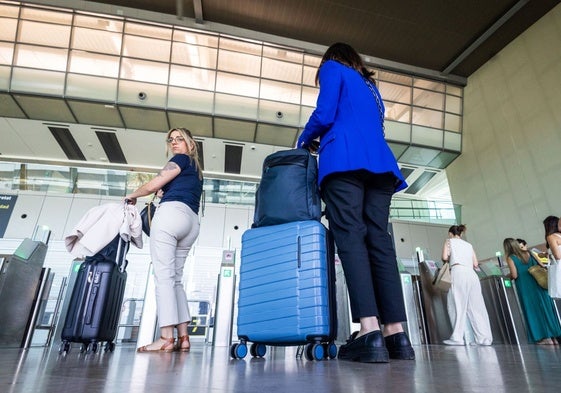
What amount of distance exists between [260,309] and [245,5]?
10.7 meters

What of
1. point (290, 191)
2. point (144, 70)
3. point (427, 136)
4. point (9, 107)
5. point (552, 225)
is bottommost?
point (290, 191)

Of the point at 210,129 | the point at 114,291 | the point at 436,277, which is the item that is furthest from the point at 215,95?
the point at 114,291

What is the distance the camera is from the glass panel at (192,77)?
10789 millimetres

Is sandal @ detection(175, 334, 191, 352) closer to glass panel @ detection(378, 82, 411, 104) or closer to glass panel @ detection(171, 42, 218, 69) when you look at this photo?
glass panel @ detection(171, 42, 218, 69)

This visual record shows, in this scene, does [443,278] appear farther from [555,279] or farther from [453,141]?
[453,141]

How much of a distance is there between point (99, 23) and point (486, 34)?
11725 millimetres

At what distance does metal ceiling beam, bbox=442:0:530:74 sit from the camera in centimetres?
1026

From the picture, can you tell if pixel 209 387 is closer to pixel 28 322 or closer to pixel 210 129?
pixel 28 322

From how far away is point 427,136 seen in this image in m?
12.5

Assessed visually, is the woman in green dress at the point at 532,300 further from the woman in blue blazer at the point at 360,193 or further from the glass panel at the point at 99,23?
the glass panel at the point at 99,23

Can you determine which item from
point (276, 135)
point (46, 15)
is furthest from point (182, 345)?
point (46, 15)

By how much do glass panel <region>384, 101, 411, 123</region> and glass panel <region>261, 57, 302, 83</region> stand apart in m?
3.33

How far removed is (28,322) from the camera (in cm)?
393

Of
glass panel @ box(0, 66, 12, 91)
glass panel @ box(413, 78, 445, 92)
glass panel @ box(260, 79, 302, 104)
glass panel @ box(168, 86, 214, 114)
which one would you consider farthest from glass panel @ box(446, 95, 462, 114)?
glass panel @ box(0, 66, 12, 91)
